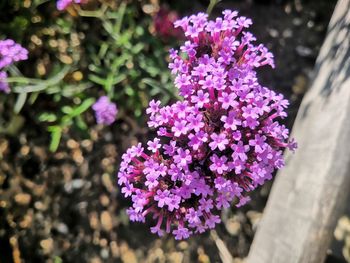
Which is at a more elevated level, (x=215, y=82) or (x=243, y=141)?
(x=215, y=82)

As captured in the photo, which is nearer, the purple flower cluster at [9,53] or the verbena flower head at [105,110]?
the purple flower cluster at [9,53]

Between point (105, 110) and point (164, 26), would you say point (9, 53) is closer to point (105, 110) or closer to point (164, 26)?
point (105, 110)

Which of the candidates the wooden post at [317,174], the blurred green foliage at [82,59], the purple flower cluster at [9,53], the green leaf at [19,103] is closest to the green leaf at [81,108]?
the blurred green foliage at [82,59]

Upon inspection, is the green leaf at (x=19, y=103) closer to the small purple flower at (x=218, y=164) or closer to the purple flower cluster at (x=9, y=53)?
the purple flower cluster at (x=9, y=53)

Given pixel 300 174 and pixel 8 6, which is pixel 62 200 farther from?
pixel 300 174

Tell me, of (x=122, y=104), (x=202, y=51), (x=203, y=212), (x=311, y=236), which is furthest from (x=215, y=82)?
(x=122, y=104)

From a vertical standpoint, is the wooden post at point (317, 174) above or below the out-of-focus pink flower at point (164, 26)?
below

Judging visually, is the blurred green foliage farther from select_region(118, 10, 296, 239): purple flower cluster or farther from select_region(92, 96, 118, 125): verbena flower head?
select_region(118, 10, 296, 239): purple flower cluster
